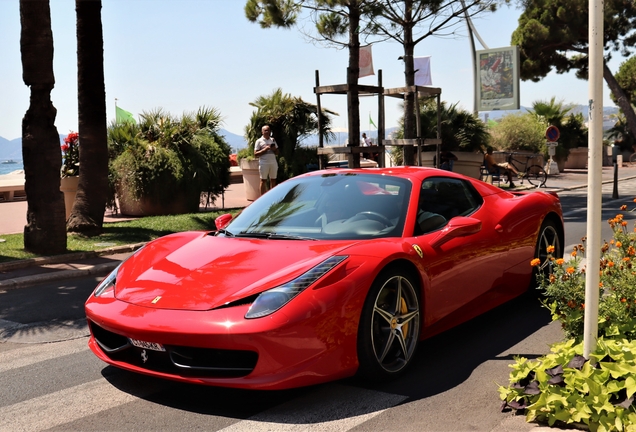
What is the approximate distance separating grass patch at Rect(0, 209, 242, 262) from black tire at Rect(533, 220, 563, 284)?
258 inches

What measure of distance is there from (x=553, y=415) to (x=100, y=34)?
10716 mm

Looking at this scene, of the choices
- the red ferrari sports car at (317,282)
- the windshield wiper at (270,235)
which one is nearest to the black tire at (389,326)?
the red ferrari sports car at (317,282)

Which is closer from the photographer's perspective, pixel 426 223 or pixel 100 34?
pixel 426 223

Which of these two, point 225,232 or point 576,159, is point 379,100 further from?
point 576,159

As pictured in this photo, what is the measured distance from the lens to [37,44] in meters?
10.3

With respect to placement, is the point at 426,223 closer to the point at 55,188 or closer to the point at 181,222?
the point at 55,188

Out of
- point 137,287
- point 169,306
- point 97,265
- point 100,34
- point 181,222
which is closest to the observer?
point 169,306

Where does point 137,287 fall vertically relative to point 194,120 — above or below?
below

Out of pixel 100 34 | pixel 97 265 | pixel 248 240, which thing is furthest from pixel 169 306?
pixel 100 34

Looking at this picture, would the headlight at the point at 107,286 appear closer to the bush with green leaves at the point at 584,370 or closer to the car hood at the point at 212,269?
the car hood at the point at 212,269

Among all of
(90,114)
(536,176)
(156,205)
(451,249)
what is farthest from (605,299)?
(536,176)

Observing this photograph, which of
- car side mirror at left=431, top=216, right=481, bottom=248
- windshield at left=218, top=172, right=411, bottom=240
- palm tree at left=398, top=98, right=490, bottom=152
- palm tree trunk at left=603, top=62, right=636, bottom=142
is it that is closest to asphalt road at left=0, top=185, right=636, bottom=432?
car side mirror at left=431, top=216, right=481, bottom=248

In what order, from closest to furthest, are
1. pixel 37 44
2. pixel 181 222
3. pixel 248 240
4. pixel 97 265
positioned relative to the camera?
1. pixel 248 240
2. pixel 97 265
3. pixel 37 44
4. pixel 181 222

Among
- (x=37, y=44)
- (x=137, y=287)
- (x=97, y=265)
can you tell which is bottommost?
(x=97, y=265)
